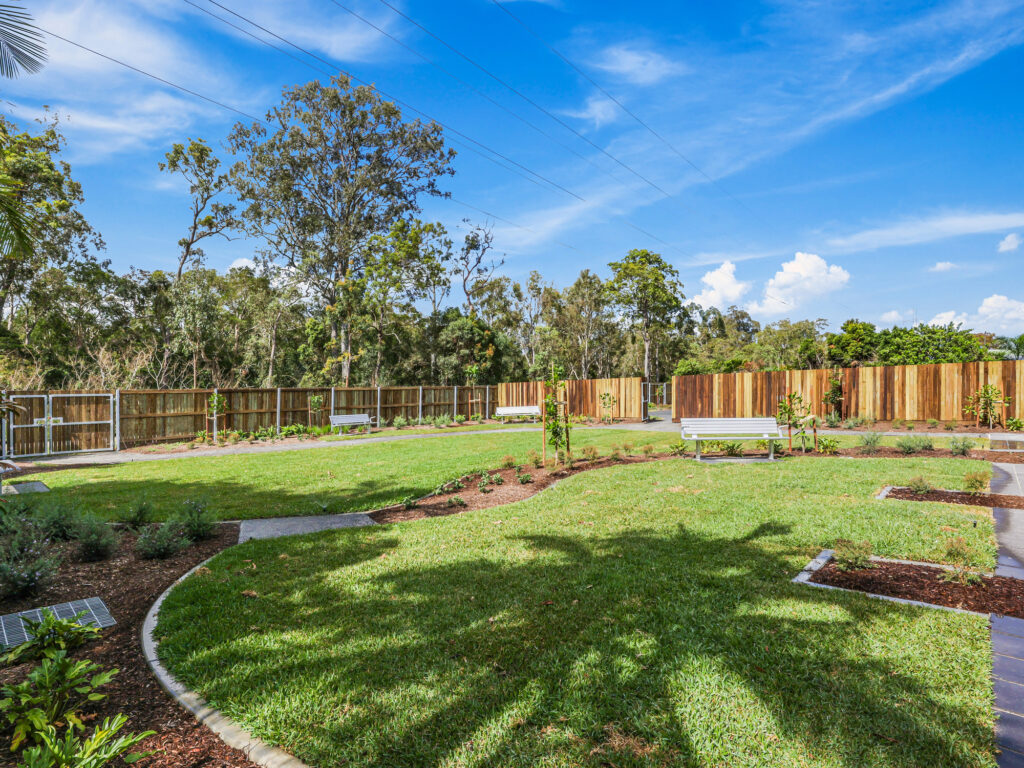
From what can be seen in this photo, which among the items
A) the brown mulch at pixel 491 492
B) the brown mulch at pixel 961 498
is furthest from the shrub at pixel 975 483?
the brown mulch at pixel 491 492

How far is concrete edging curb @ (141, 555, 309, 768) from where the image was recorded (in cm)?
199

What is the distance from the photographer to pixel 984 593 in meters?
3.28

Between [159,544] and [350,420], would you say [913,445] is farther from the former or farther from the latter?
[350,420]

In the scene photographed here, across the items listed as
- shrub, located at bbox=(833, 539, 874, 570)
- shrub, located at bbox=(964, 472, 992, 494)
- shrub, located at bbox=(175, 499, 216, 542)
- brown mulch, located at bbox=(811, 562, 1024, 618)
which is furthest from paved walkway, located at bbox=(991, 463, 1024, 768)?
shrub, located at bbox=(175, 499, 216, 542)

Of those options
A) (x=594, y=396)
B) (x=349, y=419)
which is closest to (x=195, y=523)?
(x=349, y=419)

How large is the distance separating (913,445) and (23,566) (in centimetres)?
1252

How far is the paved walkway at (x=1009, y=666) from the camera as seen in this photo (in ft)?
6.40

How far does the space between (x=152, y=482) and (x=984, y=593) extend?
34.4 ft

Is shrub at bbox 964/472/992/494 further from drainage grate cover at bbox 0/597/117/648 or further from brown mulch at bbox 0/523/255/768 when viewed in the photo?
drainage grate cover at bbox 0/597/117/648

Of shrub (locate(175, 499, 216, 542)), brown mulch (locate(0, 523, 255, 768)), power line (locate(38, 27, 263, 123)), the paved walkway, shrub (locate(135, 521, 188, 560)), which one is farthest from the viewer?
power line (locate(38, 27, 263, 123))

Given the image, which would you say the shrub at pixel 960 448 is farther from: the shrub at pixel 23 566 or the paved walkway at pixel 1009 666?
Result: the shrub at pixel 23 566

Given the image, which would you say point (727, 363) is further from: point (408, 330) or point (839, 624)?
point (839, 624)

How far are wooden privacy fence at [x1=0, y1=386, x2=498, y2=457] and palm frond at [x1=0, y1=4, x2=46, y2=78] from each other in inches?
372

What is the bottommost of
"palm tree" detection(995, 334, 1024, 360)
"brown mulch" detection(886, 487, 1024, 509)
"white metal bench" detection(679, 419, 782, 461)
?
"brown mulch" detection(886, 487, 1024, 509)
